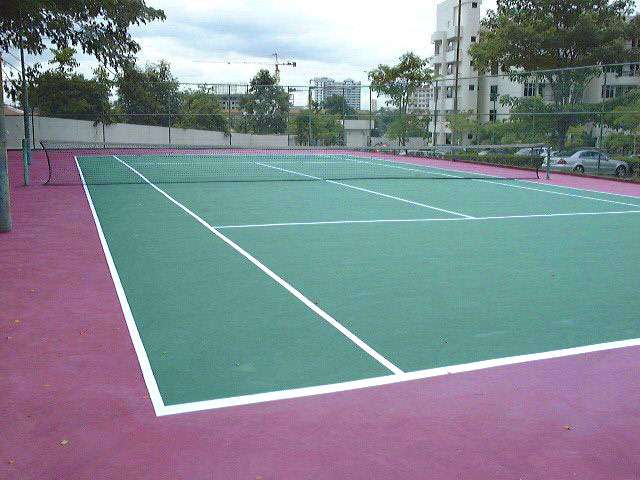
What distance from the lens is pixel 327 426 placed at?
397cm

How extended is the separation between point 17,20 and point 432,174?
13.9m

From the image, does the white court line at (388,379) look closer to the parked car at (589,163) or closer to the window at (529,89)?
the parked car at (589,163)

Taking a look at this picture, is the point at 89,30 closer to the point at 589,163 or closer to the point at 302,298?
the point at 302,298

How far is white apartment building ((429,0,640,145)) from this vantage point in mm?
30703

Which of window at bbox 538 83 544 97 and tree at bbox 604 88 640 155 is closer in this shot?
tree at bbox 604 88 640 155

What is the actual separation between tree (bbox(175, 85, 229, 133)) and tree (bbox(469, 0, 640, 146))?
15.8m

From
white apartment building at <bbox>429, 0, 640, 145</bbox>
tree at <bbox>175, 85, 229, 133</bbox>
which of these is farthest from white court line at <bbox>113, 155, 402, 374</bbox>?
tree at <bbox>175, 85, 229, 133</bbox>

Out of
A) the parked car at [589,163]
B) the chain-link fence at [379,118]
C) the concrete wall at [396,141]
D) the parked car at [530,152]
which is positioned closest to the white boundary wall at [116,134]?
the chain-link fence at [379,118]

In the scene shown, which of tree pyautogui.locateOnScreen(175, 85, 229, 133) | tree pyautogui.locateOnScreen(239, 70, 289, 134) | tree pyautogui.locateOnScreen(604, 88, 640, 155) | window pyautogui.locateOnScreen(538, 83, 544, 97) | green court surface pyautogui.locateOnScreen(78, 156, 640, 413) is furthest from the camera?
tree pyautogui.locateOnScreen(239, 70, 289, 134)

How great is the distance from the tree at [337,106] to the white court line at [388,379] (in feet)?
114

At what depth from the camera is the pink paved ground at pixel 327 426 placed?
11.5 ft

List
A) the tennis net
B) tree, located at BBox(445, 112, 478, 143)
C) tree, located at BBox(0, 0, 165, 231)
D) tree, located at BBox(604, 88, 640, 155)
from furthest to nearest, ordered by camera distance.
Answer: tree, located at BBox(445, 112, 478, 143) → tree, located at BBox(604, 88, 640, 155) → the tennis net → tree, located at BBox(0, 0, 165, 231)

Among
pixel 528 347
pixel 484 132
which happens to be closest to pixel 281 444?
pixel 528 347

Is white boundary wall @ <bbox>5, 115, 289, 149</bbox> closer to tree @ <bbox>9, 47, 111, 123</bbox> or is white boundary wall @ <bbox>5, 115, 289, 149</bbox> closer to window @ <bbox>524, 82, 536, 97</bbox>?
tree @ <bbox>9, 47, 111, 123</bbox>
